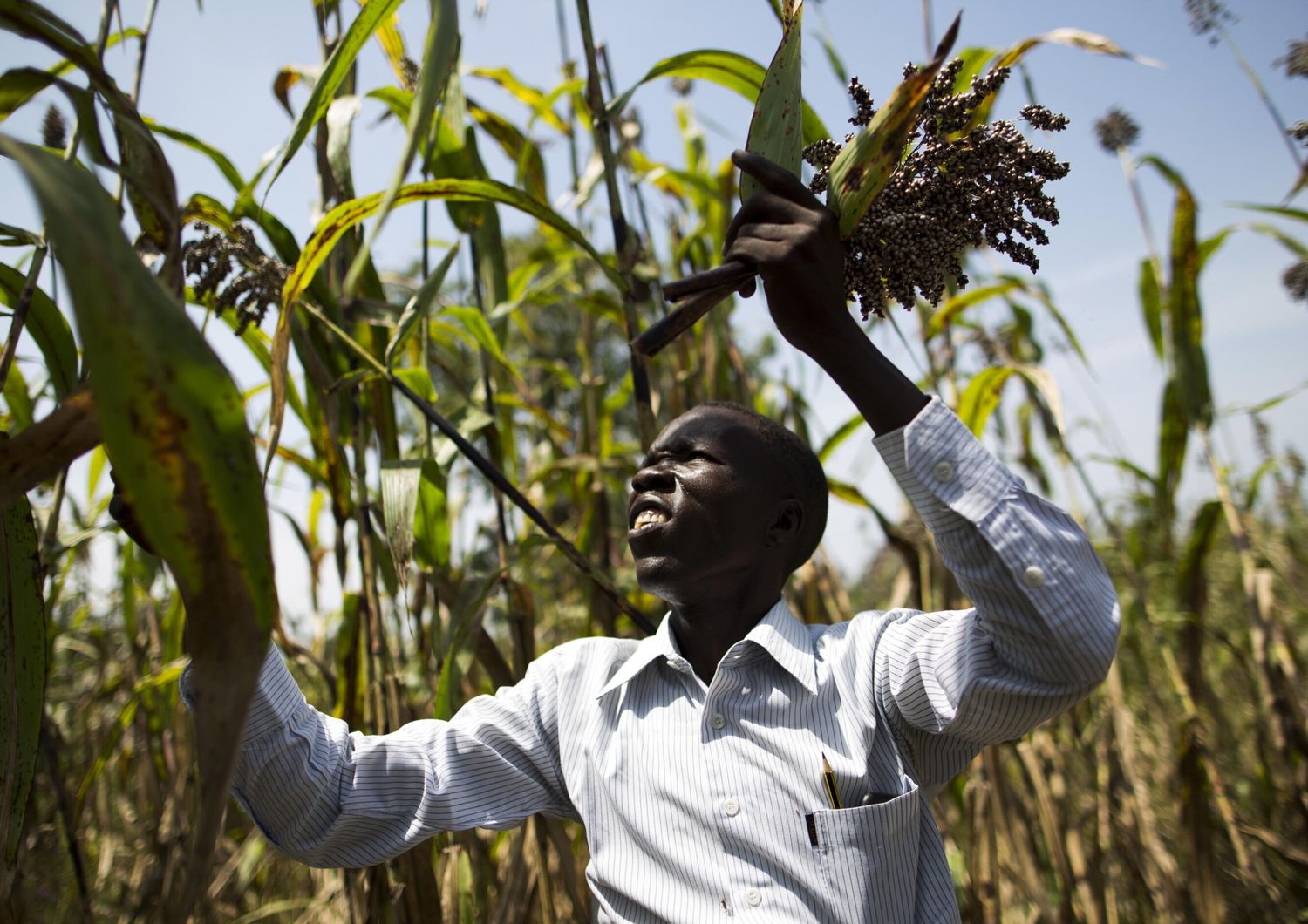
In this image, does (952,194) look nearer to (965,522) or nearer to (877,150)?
(877,150)

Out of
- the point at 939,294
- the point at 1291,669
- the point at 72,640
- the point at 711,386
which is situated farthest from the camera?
Answer: the point at 72,640

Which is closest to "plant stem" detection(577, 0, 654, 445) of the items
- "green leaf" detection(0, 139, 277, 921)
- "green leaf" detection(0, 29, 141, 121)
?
"green leaf" detection(0, 29, 141, 121)

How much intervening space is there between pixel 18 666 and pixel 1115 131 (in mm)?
3089

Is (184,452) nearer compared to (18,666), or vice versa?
(184,452)

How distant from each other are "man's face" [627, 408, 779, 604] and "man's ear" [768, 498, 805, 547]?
2 centimetres

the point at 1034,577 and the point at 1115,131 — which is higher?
the point at 1115,131

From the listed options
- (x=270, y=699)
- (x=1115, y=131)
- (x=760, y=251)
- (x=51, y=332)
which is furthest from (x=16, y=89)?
(x=1115, y=131)

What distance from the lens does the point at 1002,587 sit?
1045 mm

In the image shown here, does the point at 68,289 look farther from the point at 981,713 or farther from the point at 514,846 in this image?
the point at 514,846

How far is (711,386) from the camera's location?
8.16 ft

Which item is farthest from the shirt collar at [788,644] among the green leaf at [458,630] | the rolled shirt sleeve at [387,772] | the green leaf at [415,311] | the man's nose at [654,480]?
the green leaf at [415,311]

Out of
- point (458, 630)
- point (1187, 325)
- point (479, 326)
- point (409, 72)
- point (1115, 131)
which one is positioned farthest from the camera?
point (1115, 131)

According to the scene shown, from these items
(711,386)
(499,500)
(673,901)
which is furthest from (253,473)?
(711,386)

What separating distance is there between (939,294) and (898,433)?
0.16 metres
